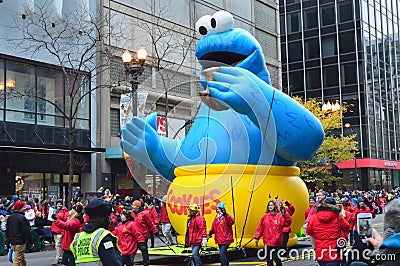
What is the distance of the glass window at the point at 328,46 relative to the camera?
2168 inches

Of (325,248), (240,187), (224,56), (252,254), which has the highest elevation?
(224,56)

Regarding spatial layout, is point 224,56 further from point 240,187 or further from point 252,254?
point 252,254

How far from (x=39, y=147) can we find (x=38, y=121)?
1.76 metres

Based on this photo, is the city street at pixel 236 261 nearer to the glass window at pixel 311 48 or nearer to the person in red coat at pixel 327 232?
the person in red coat at pixel 327 232

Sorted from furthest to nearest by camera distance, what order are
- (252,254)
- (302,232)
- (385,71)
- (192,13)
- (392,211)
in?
(385,71) → (192,13) → (302,232) → (252,254) → (392,211)

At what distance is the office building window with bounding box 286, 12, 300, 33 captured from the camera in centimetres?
5788

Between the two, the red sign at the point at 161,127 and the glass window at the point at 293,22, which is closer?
the red sign at the point at 161,127

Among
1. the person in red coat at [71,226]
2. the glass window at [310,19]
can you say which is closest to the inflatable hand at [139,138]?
the person in red coat at [71,226]

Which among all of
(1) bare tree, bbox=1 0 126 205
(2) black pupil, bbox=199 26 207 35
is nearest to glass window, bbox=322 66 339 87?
(1) bare tree, bbox=1 0 126 205

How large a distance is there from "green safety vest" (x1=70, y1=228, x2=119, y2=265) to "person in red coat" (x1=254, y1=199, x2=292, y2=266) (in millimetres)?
6298

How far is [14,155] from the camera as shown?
25.5m

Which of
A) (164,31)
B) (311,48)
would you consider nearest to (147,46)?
(164,31)

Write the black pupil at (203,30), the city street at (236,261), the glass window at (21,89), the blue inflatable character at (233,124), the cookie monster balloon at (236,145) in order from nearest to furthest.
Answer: the blue inflatable character at (233,124), the cookie monster balloon at (236,145), the city street at (236,261), the black pupil at (203,30), the glass window at (21,89)

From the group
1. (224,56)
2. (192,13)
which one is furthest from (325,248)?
(192,13)
